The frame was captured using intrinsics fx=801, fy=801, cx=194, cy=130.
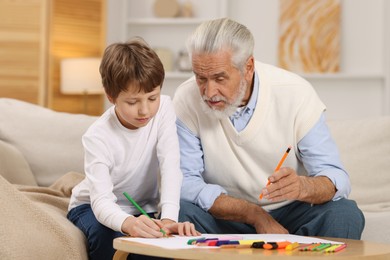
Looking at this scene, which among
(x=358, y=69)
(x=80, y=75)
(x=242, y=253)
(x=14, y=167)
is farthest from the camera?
(x=358, y=69)

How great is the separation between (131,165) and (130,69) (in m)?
0.34

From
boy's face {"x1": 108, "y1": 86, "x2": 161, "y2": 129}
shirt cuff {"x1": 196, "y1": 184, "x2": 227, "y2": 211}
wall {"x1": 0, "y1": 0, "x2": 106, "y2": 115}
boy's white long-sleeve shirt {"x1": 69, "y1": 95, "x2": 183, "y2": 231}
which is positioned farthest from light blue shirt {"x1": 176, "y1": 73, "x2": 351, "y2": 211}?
wall {"x1": 0, "y1": 0, "x2": 106, "y2": 115}

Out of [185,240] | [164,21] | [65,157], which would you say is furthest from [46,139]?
[164,21]

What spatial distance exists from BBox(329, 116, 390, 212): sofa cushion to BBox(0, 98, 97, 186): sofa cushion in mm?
1111

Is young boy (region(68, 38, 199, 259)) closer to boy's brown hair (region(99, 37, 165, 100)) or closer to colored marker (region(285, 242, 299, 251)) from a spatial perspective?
boy's brown hair (region(99, 37, 165, 100))

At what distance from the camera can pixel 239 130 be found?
2705mm

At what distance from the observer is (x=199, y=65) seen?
2.55 metres

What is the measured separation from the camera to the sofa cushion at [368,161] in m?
3.26

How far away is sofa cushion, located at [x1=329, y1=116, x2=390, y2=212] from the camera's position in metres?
3.26

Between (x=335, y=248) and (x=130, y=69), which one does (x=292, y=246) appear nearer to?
(x=335, y=248)

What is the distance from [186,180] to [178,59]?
414 cm

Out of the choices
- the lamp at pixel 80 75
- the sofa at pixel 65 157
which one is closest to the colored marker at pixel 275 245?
the sofa at pixel 65 157

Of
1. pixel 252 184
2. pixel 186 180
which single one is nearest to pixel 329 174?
pixel 252 184

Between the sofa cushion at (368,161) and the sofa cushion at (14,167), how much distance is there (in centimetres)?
129
